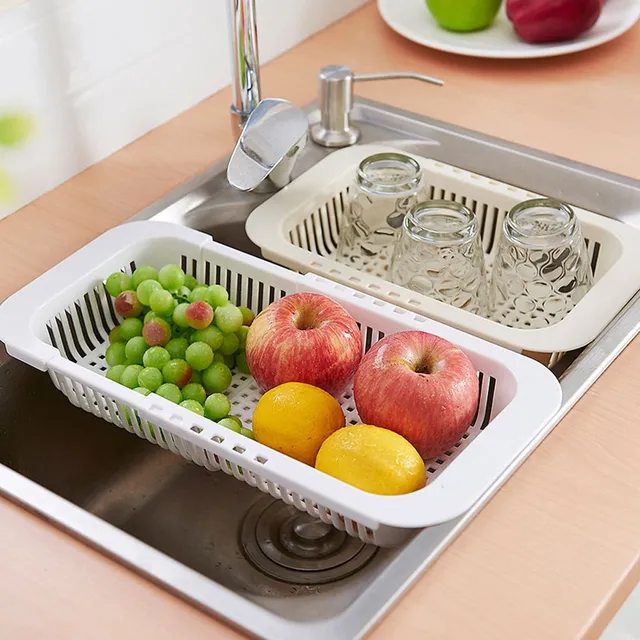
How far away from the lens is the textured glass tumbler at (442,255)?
1.06 m

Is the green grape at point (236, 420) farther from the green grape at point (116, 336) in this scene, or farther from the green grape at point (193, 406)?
the green grape at point (116, 336)

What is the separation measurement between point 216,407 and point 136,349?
0.11 meters

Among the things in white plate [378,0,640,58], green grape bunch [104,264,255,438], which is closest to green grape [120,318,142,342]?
green grape bunch [104,264,255,438]

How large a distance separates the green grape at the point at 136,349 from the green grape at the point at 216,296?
0.07 m

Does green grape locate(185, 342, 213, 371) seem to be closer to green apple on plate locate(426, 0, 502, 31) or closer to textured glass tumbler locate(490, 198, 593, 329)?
textured glass tumbler locate(490, 198, 593, 329)

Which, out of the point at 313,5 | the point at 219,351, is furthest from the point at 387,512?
the point at 313,5

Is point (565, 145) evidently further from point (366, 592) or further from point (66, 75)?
point (366, 592)

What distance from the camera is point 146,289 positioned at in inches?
38.9

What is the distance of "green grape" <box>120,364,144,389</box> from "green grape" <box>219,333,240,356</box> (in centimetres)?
9

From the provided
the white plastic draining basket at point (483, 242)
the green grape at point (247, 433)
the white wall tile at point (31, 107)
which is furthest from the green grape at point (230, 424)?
the white wall tile at point (31, 107)

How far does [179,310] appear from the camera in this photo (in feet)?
3.21

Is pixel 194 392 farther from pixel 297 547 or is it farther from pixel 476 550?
pixel 476 550

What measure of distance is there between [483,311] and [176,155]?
452mm

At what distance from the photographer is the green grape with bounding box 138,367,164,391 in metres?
0.94
